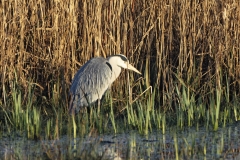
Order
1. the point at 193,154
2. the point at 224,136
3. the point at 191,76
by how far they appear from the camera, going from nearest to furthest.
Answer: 1. the point at 193,154
2. the point at 224,136
3. the point at 191,76

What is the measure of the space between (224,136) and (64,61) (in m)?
2.20

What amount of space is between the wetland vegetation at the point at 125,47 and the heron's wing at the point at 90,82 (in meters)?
0.12

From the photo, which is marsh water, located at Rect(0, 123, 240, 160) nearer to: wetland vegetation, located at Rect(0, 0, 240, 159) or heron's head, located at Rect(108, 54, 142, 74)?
wetland vegetation, located at Rect(0, 0, 240, 159)

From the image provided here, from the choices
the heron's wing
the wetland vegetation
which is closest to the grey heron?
the heron's wing

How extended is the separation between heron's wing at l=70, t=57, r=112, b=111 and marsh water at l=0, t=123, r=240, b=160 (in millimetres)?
1165

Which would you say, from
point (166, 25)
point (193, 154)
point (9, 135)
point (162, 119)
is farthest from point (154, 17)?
point (193, 154)

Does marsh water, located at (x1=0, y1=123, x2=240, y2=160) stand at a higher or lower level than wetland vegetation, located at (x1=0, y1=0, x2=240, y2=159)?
lower

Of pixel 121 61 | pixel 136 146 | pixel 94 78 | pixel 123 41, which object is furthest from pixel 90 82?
pixel 136 146

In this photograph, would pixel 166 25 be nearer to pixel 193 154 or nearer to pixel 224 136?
pixel 224 136

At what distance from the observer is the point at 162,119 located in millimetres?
4777

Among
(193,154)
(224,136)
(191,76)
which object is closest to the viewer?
(193,154)

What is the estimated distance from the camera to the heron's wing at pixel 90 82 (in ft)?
19.4

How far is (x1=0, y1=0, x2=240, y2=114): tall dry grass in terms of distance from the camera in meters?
5.98

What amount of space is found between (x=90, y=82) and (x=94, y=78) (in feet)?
0.20
